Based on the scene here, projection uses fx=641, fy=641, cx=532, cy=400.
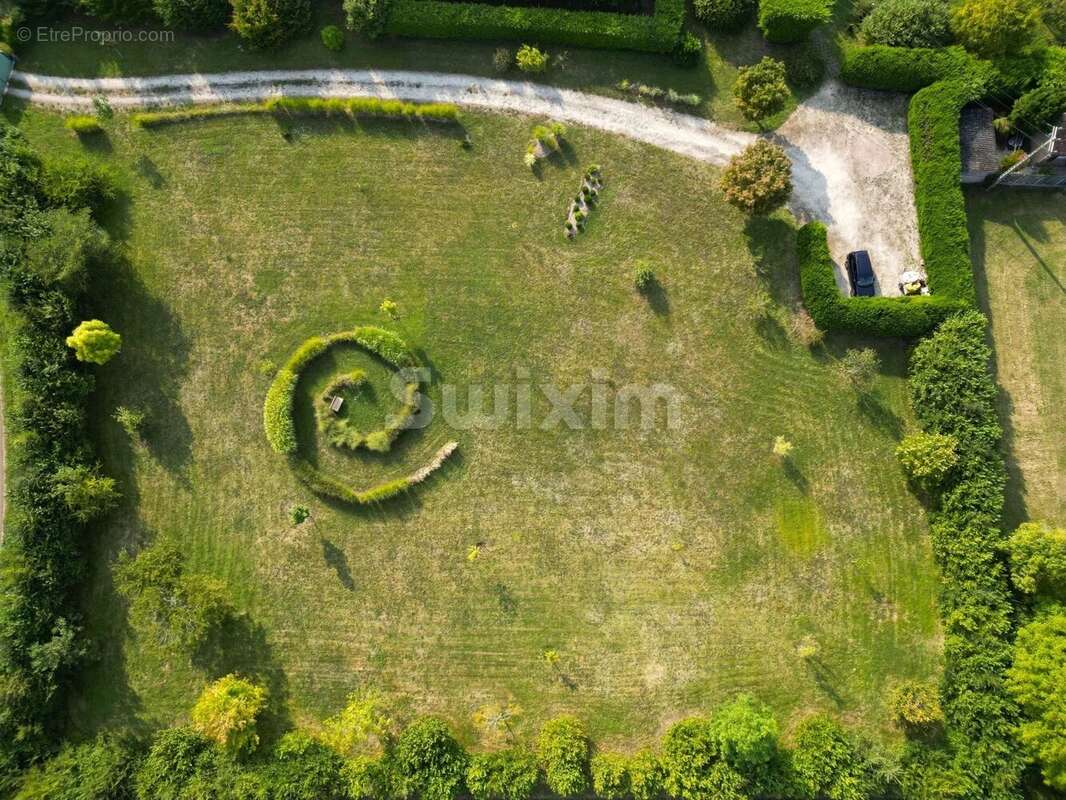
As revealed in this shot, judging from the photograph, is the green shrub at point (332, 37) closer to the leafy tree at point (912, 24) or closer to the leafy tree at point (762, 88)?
the leafy tree at point (762, 88)

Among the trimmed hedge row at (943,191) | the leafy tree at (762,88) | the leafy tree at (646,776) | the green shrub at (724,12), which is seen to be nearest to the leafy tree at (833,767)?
the leafy tree at (646,776)

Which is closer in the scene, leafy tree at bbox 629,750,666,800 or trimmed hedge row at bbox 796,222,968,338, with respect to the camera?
leafy tree at bbox 629,750,666,800

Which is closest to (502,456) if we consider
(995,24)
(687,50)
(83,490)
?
(83,490)

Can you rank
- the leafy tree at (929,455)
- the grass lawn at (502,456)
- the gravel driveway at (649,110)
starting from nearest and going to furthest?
the leafy tree at (929,455) < the grass lawn at (502,456) < the gravel driveway at (649,110)

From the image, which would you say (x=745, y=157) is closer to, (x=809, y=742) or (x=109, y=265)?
(x=809, y=742)

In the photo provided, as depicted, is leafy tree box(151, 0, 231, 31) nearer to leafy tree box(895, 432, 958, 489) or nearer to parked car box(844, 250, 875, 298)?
parked car box(844, 250, 875, 298)

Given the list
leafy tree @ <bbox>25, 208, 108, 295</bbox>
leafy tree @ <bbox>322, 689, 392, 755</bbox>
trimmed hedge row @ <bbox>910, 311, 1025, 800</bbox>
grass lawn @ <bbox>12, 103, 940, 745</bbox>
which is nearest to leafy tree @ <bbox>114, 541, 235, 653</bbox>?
grass lawn @ <bbox>12, 103, 940, 745</bbox>
